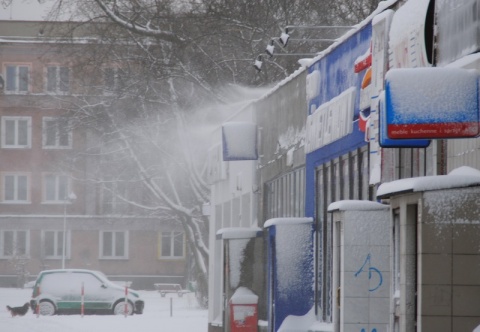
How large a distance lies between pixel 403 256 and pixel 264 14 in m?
24.7

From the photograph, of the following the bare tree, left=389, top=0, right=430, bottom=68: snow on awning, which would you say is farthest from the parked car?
left=389, top=0, right=430, bottom=68: snow on awning

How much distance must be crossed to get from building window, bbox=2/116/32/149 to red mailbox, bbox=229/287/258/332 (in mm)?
51175

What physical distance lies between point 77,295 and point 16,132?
3474 cm

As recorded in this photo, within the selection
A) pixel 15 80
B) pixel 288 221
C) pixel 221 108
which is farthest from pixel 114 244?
pixel 288 221

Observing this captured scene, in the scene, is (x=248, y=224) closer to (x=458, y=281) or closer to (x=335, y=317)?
(x=335, y=317)

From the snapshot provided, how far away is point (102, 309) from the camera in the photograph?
42281 millimetres

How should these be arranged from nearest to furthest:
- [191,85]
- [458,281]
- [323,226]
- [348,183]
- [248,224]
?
[458,281]
[348,183]
[323,226]
[248,224]
[191,85]

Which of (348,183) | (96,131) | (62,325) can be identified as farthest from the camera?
(96,131)

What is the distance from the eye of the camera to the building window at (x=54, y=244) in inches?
2929

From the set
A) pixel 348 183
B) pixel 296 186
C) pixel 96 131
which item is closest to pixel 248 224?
pixel 296 186

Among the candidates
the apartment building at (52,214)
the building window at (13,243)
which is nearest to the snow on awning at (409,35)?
the apartment building at (52,214)

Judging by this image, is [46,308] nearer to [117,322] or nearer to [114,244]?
[117,322]

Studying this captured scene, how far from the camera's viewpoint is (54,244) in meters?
74.6

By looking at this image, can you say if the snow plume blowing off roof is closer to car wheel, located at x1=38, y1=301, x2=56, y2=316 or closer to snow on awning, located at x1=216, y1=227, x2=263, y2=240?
snow on awning, located at x1=216, y1=227, x2=263, y2=240
